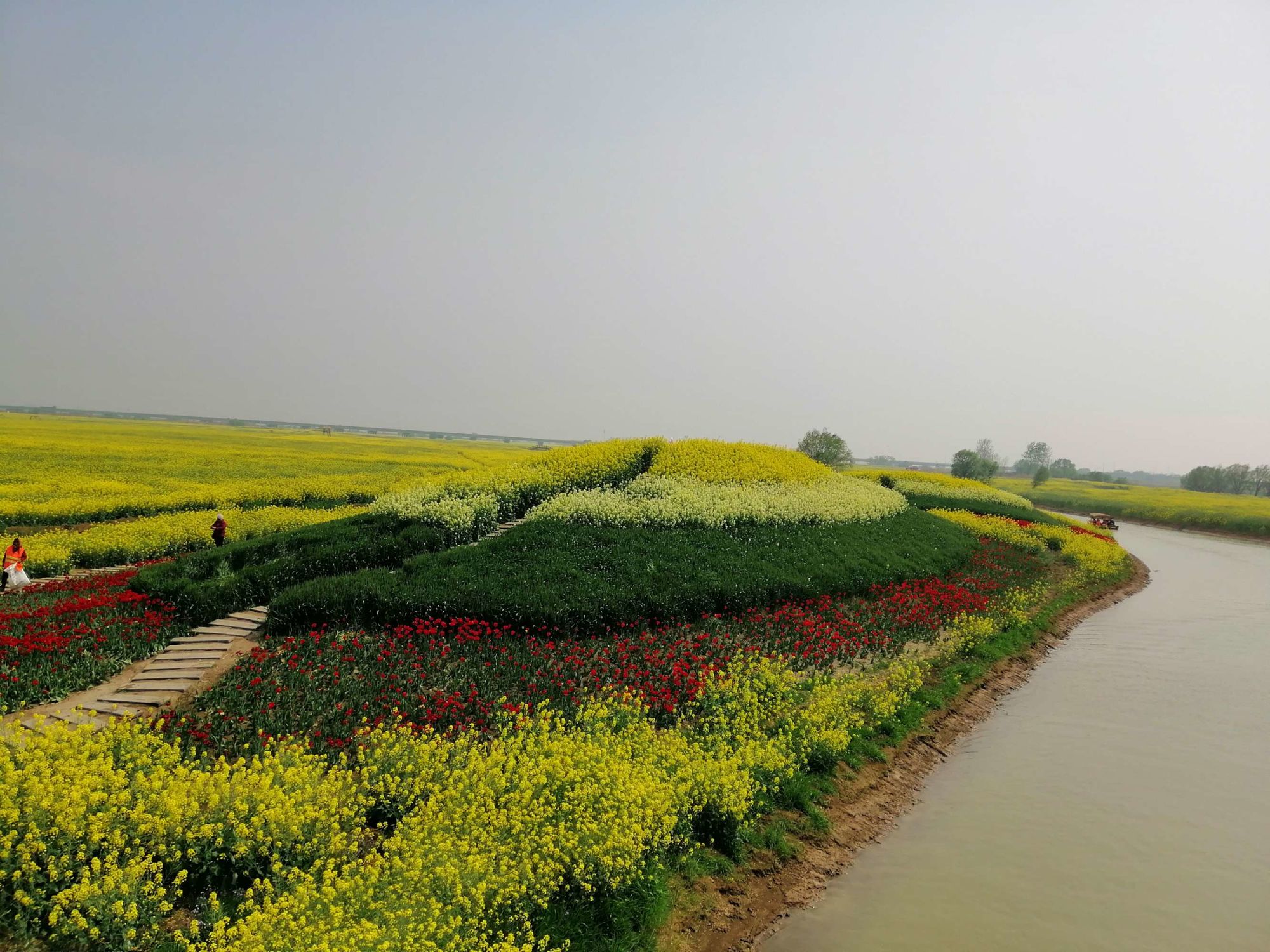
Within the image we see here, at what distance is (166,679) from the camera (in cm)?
961

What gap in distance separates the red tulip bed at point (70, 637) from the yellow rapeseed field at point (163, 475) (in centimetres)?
1184

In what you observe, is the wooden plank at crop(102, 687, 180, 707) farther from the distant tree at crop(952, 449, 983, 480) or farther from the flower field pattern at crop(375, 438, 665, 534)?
the distant tree at crop(952, 449, 983, 480)

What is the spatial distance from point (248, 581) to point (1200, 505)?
263 ft

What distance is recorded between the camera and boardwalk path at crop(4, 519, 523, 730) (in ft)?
27.8

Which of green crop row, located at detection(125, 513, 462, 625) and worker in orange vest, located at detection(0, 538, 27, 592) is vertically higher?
green crop row, located at detection(125, 513, 462, 625)

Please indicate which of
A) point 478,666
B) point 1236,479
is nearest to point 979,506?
point 478,666

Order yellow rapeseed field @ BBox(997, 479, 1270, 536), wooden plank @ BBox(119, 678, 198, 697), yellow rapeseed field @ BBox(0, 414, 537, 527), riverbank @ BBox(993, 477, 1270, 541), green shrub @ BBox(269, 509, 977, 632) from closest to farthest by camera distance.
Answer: wooden plank @ BBox(119, 678, 198, 697), green shrub @ BBox(269, 509, 977, 632), yellow rapeseed field @ BBox(0, 414, 537, 527), riverbank @ BBox(993, 477, 1270, 541), yellow rapeseed field @ BBox(997, 479, 1270, 536)

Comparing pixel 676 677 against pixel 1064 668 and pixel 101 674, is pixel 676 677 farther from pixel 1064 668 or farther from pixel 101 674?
pixel 1064 668

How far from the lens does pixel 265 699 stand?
8.90 m

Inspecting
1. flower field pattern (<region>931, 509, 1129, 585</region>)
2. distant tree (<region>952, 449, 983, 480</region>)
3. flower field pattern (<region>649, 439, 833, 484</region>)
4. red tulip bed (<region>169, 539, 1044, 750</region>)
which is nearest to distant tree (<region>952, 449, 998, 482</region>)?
distant tree (<region>952, 449, 983, 480</region>)

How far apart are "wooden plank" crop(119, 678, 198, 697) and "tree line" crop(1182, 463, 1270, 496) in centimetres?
15572

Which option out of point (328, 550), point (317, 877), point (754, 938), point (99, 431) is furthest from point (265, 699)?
point (99, 431)

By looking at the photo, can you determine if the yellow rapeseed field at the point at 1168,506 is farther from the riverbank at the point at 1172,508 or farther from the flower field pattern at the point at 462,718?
the flower field pattern at the point at 462,718

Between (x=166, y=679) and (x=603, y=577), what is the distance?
7874mm
